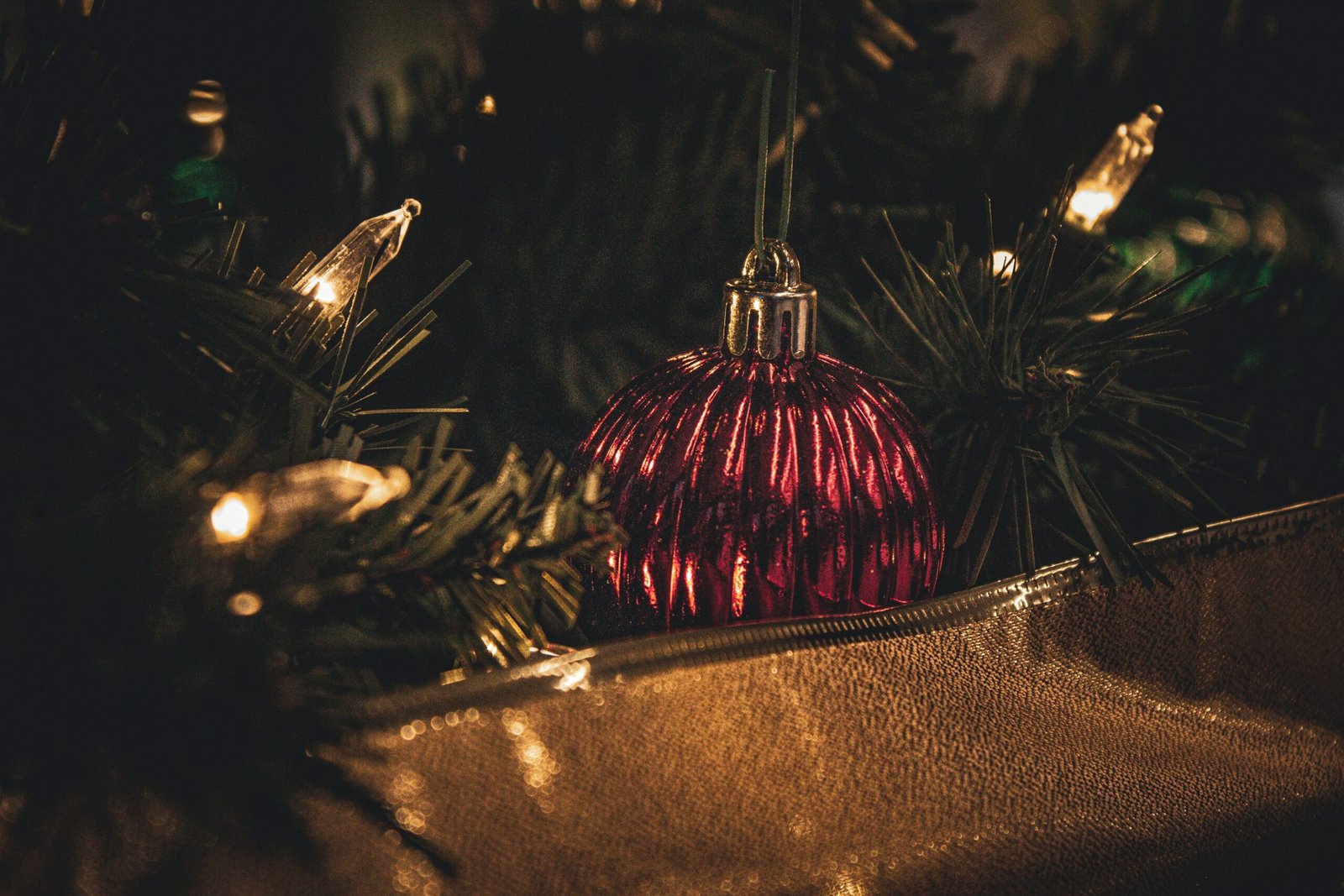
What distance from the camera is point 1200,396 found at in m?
0.44

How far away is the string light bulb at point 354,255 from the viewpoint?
13.0 inches

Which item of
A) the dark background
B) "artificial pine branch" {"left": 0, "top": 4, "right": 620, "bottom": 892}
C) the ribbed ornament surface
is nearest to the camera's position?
"artificial pine branch" {"left": 0, "top": 4, "right": 620, "bottom": 892}

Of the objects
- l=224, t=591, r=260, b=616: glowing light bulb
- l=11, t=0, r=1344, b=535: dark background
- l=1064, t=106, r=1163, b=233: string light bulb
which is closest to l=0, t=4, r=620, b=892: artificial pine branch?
l=224, t=591, r=260, b=616: glowing light bulb

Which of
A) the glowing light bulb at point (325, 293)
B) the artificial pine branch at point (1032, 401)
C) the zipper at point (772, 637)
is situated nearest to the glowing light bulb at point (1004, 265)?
the artificial pine branch at point (1032, 401)

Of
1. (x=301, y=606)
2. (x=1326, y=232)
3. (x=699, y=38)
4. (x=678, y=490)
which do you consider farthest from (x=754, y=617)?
(x=1326, y=232)

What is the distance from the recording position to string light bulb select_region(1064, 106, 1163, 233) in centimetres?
45

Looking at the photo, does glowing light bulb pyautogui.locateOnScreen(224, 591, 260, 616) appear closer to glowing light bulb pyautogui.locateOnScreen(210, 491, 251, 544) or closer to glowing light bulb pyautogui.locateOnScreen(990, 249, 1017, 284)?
glowing light bulb pyautogui.locateOnScreen(210, 491, 251, 544)

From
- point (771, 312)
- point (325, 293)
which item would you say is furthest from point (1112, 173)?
point (325, 293)

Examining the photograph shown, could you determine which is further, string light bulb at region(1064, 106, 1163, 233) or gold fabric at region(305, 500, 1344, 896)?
string light bulb at region(1064, 106, 1163, 233)

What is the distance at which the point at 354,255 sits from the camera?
33 cm

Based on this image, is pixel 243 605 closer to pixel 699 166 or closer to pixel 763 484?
pixel 763 484

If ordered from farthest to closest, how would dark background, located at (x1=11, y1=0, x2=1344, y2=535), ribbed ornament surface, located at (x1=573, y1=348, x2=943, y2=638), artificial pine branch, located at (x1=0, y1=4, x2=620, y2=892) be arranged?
dark background, located at (x1=11, y1=0, x2=1344, y2=535) < ribbed ornament surface, located at (x1=573, y1=348, x2=943, y2=638) < artificial pine branch, located at (x1=0, y1=4, x2=620, y2=892)

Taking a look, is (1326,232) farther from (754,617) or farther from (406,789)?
(406,789)

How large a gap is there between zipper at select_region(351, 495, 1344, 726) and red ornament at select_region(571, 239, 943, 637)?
1.4 inches
